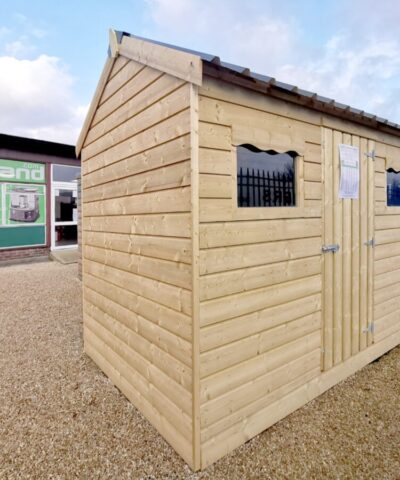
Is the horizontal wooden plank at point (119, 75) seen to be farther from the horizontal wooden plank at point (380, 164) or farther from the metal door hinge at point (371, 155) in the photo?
the horizontal wooden plank at point (380, 164)

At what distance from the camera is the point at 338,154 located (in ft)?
9.41

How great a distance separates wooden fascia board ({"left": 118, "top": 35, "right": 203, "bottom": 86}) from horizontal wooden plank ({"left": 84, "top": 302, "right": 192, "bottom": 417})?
6.69ft

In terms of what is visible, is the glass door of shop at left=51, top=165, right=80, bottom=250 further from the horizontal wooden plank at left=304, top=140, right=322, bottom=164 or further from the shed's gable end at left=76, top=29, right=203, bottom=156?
the horizontal wooden plank at left=304, top=140, right=322, bottom=164

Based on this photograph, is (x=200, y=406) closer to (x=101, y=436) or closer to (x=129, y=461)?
(x=129, y=461)

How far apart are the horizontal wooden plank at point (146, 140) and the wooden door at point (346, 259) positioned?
151cm

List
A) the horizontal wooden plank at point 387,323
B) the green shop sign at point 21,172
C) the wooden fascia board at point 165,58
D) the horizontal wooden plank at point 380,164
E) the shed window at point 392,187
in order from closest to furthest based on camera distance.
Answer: the wooden fascia board at point 165,58, the horizontal wooden plank at point 380,164, the horizontal wooden plank at point 387,323, the shed window at point 392,187, the green shop sign at point 21,172

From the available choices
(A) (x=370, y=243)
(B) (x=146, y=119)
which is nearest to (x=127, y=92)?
(B) (x=146, y=119)

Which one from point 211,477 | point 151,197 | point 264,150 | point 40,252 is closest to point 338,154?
point 264,150

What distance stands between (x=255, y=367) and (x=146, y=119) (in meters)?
2.13

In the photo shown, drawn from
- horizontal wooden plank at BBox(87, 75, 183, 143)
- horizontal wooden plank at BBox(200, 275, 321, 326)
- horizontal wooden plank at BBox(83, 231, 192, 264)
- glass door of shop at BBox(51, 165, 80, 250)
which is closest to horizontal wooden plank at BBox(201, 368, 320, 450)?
horizontal wooden plank at BBox(200, 275, 321, 326)

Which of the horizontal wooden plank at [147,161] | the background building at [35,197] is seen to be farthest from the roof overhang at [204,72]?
the background building at [35,197]

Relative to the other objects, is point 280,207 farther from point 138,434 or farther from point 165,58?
point 138,434

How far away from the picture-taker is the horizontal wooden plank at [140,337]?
2021 millimetres

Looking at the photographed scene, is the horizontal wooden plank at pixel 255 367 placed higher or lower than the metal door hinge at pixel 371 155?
lower
